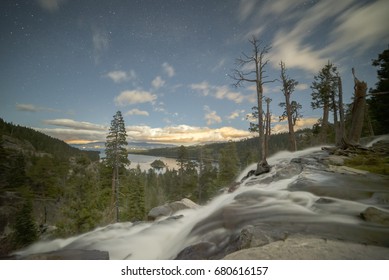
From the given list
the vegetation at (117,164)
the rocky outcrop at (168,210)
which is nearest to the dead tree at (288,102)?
the vegetation at (117,164)

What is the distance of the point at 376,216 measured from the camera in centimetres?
321

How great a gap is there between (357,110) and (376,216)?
6302mm

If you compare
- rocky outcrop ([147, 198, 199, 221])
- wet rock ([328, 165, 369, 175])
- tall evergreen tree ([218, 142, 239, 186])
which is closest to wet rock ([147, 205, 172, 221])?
rocky outcrop ([147, 198, 199, 221])

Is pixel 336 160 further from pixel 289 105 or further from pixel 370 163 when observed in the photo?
pixel 289 105

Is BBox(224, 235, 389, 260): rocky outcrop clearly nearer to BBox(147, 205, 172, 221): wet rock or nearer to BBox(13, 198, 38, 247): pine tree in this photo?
BBox(147, 205, 172, 221): wet rock

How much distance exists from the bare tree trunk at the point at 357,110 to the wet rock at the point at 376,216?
5334 mm

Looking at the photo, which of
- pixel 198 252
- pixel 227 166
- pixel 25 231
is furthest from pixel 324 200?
pixel 227 166

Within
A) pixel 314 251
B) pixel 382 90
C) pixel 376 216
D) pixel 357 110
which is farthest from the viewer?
pixel 357 110

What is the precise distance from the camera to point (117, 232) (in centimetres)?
754

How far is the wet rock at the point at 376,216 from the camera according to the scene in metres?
3.11

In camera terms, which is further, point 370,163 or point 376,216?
point 370,163

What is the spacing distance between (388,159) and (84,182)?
18.6m

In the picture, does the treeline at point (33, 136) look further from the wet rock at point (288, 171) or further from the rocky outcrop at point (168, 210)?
the wet rock at point (288, 171)
